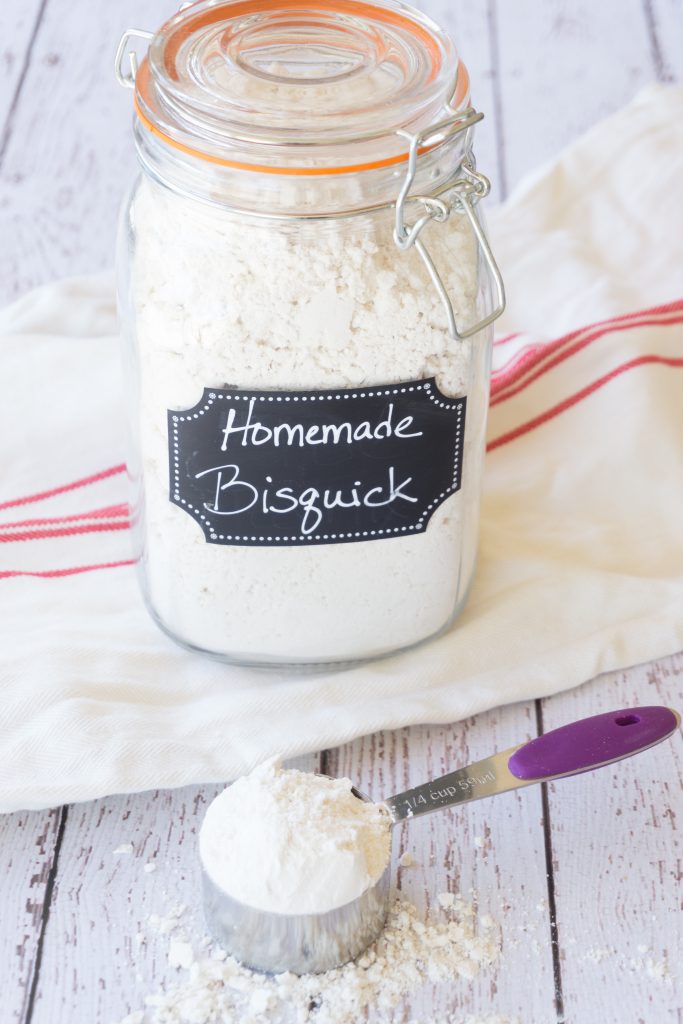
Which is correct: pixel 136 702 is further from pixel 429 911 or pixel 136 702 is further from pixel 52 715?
pixel 429 911

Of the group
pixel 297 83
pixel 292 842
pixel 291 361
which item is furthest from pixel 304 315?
pixel 292 842

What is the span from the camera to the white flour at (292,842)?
681 millimetres

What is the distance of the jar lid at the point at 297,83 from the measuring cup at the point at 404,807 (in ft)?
1.16

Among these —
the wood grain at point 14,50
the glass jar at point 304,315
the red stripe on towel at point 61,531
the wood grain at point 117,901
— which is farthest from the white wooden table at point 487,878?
the wood grain at point 14,50

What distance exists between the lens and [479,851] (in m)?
0.78

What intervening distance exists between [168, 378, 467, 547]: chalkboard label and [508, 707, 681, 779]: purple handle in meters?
0.16

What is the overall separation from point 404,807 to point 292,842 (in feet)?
0.30

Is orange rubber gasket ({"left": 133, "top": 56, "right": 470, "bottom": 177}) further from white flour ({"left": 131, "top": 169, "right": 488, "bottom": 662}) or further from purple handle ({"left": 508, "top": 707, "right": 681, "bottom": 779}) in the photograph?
purple handle ({"left": 508, "top": 707, "right": 681, "bottom": 779})

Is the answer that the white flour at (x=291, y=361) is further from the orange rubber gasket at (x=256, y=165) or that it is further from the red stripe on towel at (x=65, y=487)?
the red stripe on towel at (x=65, y=487)

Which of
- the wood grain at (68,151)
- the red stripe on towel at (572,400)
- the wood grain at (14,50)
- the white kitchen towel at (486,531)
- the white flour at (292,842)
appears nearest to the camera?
the white flour at (292,842)

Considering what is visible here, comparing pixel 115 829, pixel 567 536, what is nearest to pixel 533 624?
pixel 567 536

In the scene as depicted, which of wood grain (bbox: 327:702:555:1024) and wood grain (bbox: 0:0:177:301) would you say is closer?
wood grain (bbox: 327:702:555:1024)

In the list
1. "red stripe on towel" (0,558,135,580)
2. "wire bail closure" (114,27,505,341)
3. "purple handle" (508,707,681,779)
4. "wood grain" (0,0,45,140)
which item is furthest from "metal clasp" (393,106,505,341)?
"wood grain" (0,0,45,140)

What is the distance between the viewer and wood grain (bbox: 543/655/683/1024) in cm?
71
